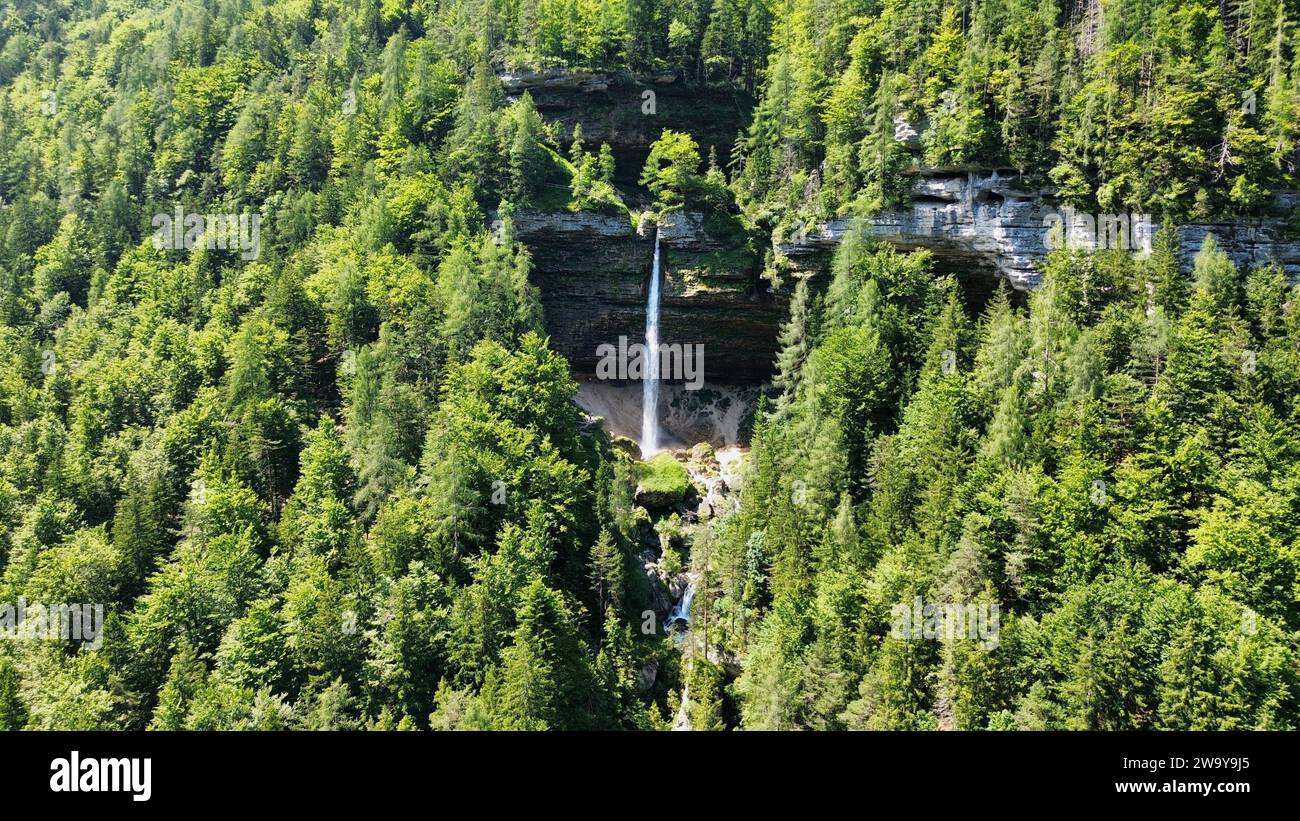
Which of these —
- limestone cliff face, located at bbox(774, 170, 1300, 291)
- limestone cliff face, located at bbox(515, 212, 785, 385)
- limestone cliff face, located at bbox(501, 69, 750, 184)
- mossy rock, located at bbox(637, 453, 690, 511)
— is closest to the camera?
limestone cliff face, located at bbox(774, 170, 1300, 291)

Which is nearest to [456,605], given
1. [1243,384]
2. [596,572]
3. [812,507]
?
[596,572]

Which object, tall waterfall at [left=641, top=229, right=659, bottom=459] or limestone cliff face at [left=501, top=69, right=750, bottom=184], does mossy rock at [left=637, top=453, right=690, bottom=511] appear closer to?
tall waterfall at [left=641, top=229, right=659, bottom=459]

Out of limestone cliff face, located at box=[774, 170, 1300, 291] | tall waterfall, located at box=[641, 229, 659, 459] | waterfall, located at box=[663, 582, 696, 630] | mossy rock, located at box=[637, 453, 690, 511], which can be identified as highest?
limestone cliff face, located at box=[774, 170, 1300, 291]

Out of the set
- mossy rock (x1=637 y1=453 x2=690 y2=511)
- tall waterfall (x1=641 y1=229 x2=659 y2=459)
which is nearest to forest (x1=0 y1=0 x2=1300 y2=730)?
mossy rock (x1=637 y1=453 x2=690 y2=511)

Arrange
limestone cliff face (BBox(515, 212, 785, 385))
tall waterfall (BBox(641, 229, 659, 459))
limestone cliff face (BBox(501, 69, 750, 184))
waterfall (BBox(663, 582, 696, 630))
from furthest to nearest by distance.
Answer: limestone cliff face (BBox(501, 69, 750, 184)) < tall waterfall (BBox(641, 229, 659, 459)) < limestone cliff face (BBox(515, 212, 785, 385)) < waterfall (BBox(663, 582, 696, 630))

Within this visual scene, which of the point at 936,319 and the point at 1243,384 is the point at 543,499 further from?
the point at 1243,384
